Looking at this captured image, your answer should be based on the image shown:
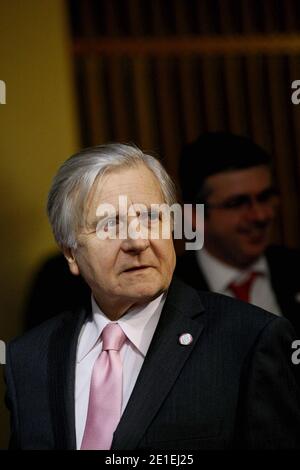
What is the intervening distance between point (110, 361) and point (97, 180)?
38 centimetres

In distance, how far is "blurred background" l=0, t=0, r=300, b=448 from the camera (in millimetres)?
2006

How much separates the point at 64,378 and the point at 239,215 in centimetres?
66

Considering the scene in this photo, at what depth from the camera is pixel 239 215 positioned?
1.92 metres

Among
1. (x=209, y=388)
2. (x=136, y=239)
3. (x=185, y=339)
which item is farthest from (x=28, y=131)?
(x=209, y=388)

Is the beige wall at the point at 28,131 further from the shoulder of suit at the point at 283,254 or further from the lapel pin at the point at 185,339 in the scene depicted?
the lapel pin at the point at 185,339

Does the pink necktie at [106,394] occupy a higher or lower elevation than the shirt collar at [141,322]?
lower

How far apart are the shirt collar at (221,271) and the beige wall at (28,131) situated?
465mm

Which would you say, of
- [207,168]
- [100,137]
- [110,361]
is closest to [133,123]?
[100,137]

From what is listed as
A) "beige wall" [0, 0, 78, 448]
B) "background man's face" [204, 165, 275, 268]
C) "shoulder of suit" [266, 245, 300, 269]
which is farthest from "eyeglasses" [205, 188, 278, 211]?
"beige wall" [0, 0, 78, 448]

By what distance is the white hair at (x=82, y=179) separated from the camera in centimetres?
151

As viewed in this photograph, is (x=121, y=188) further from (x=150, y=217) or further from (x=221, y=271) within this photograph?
(x=221, y=271)

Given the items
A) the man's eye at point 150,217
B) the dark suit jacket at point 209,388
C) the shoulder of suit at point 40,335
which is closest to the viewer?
the dark suit jacket at point 209,388

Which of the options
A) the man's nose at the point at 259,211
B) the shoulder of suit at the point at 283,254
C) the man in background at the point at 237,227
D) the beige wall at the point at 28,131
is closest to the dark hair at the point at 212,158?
the man in background at the point at 237,227

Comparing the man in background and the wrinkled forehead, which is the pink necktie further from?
the man in background
